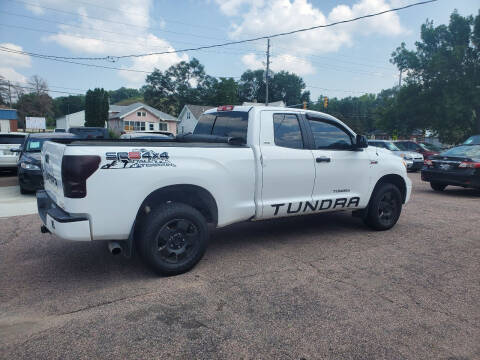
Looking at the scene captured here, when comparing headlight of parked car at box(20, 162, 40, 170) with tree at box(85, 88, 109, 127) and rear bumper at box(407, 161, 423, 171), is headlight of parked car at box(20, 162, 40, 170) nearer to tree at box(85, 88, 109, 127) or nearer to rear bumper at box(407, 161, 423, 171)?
rear bumper at box(407, 161, 423, 171)

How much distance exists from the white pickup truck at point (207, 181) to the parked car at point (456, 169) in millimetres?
5205

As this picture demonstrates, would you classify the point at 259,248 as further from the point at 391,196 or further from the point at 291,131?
the point at 391,196

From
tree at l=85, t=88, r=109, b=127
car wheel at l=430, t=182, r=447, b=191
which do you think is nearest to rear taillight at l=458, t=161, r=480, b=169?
car wheel at l=430, t=182, r=447, b=191

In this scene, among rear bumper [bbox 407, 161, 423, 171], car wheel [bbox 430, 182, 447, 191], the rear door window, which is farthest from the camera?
rear bumper [bbox 407, 161, 423, 171]

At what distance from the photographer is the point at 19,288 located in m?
3.58

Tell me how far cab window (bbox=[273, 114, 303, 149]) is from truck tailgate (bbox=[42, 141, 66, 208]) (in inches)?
101

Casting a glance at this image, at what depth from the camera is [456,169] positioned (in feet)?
33.0

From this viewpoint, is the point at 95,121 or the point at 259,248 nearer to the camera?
the point at 259,248

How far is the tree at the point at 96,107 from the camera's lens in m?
55.2

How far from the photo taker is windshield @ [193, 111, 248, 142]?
468cm

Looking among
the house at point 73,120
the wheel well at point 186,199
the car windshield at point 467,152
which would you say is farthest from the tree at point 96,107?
the wheel well at point 186,199

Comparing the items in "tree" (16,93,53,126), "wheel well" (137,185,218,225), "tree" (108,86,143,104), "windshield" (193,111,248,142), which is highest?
"tree" (108,86,143,104)

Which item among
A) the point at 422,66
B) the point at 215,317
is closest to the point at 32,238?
the point at 215,317

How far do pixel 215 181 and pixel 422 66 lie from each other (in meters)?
33.6
